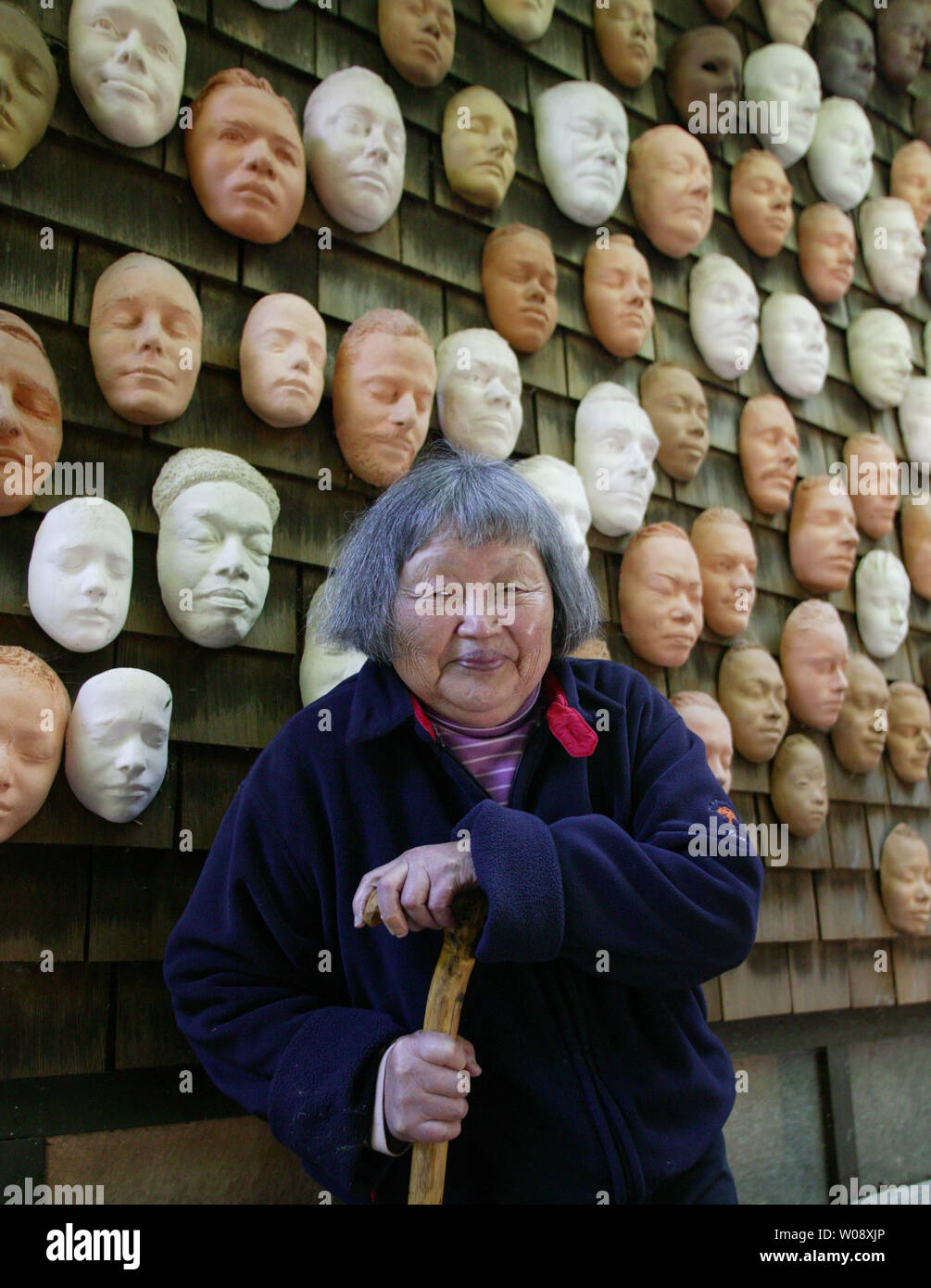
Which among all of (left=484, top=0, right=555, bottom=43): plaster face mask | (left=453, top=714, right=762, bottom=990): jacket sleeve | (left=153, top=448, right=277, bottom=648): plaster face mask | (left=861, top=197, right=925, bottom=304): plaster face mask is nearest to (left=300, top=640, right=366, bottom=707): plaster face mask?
(left=153, top=448, right=277, bottom=648): plaster face mask

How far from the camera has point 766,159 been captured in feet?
8.50

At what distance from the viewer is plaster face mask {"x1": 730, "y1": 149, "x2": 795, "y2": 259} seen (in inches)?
100

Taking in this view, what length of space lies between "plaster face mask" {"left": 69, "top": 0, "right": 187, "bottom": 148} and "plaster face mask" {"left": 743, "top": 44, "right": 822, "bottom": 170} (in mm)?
1679

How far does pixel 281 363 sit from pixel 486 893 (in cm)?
98

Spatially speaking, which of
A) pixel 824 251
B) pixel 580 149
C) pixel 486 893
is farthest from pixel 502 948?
pixel 824 251

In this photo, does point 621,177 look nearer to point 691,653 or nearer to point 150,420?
point 691,653

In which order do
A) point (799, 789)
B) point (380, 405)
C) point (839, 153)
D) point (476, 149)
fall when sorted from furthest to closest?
point (839, 153) → point (799, 789) → point (476, 149) → point (380, 405)

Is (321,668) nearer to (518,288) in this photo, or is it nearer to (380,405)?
(380,405)

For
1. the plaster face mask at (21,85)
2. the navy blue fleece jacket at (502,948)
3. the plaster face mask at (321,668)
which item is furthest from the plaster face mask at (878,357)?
the plaster face mask at (21,85)

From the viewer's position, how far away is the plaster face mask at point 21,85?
140 cm

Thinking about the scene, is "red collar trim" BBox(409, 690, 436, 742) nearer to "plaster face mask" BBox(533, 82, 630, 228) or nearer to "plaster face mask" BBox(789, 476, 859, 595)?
"plaster face mask" BBox(533, 82, 630, 228)

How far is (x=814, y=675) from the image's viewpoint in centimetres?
234
